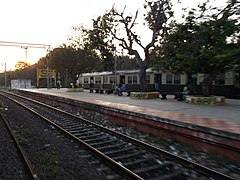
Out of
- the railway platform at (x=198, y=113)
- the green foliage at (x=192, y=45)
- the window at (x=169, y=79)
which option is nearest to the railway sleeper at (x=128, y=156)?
the railway platform at (x=198, y=113)

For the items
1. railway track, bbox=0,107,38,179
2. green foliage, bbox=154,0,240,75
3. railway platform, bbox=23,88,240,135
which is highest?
green foliage, bbox=154,0,240,75

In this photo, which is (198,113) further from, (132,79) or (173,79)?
(132,79)

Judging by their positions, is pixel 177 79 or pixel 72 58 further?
pixel 72 58

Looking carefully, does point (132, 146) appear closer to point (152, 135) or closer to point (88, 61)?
point (152, 135)

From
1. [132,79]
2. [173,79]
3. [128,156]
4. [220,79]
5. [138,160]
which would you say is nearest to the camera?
[138,160]

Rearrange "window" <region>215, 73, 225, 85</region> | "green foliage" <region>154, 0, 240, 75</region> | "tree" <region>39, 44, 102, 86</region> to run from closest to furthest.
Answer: "green foliage" <region>154, 0, 240, 75</region>, "window" <region>215, 73, 225, 85</region>, "tree" <region>39, 44, 102, 86</region>

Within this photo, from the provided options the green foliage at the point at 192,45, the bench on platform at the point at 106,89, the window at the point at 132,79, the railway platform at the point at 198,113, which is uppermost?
the green foliage at the point at 192,45

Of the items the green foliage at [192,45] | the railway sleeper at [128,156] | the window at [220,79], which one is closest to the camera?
the railway sleeper at [128,156]

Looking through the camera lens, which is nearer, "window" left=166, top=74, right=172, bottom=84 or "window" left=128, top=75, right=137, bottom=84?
"window" left=166, top=74, right=172, bottom=84

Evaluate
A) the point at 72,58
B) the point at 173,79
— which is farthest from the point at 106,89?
the point at 173,79

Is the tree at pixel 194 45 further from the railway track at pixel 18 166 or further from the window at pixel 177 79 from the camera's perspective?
the railway track at pixel 18 166

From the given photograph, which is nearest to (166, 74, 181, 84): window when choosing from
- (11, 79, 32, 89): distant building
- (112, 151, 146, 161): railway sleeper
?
(112, 151, 146, 161): railway sleeper

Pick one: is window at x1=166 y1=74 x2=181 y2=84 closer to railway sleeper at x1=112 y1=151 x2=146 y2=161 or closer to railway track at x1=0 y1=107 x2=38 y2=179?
railway sleeper at x1=112 y1=151 x2=146 y2=161

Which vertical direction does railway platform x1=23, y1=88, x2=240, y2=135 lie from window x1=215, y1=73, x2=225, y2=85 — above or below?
below
